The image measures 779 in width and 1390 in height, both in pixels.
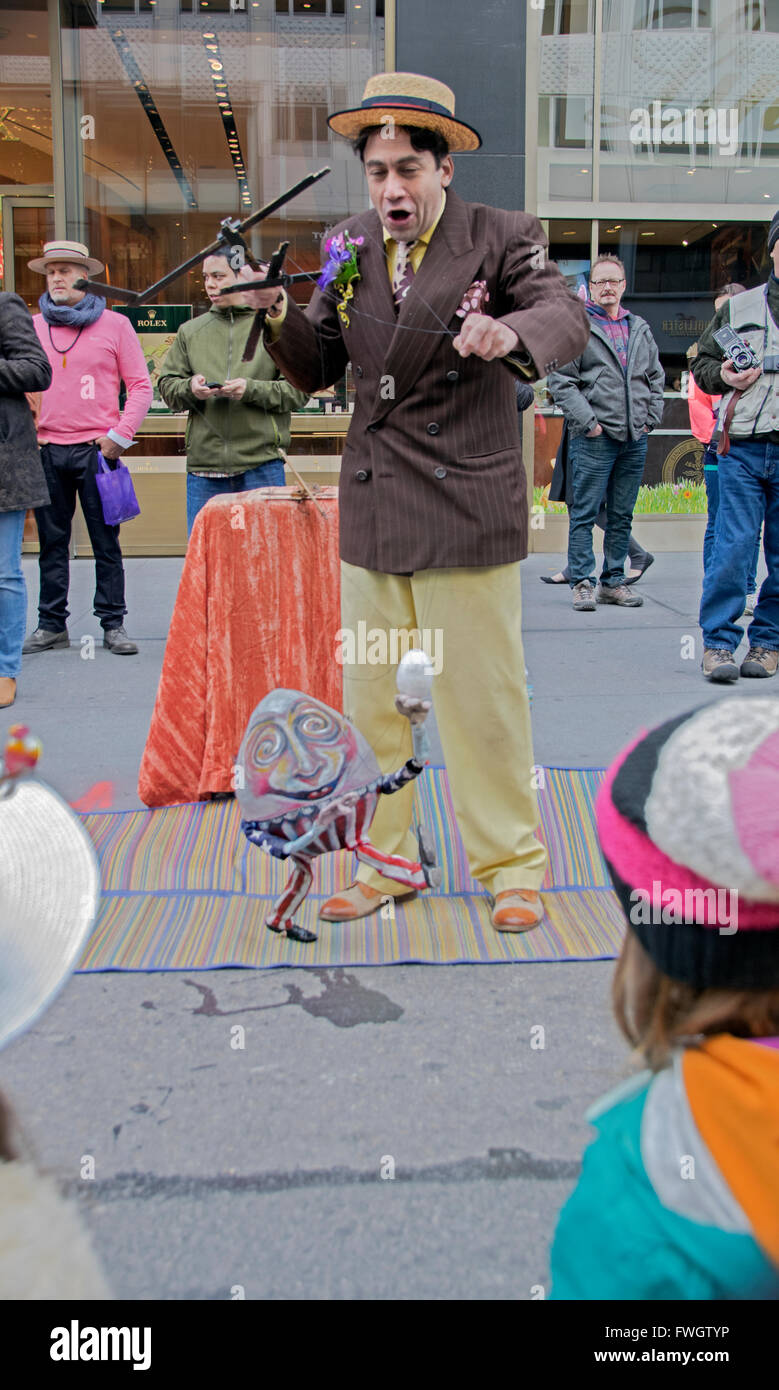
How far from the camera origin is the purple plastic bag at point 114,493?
6426 millimetres

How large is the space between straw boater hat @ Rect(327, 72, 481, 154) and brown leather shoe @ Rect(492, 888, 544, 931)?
192 centimetres

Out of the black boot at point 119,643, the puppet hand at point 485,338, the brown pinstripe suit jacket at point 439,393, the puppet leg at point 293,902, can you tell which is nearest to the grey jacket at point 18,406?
the black boot at point 119,643

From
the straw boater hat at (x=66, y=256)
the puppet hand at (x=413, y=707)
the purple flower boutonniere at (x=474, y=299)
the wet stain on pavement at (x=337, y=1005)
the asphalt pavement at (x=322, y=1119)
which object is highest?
the straw boater hat at (x=66, y=256)

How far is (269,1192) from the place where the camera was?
2.16 meters

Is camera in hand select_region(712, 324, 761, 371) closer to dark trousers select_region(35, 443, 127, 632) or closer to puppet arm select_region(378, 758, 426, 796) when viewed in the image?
dark trousers select_region(35, 443, 127, 632)

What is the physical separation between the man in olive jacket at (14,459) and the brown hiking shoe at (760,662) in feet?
11.1

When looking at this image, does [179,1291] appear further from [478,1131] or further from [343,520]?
[343,520]

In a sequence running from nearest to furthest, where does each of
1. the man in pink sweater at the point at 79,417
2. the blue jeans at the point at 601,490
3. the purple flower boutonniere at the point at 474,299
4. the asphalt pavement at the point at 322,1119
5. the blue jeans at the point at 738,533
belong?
the asphalt pavement at the point at 322,1119 < the purple flower boutonniere at the point at 474,299 < the blue jeans at the point at 738,533 < the man in pink sweater at the point at 79,417 < the blue jeans at the point at 601,490

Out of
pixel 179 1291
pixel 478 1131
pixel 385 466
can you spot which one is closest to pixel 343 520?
pixel 385 466

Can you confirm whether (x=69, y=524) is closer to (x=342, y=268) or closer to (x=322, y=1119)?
(x=342, y=268)

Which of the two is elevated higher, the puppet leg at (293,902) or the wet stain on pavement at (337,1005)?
the puppet leg at (293,902)

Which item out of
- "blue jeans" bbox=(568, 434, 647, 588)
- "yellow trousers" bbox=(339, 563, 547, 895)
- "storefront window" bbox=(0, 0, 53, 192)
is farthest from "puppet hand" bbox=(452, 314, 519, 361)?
"storefront window" bbox=(0, 0, 53, 192)

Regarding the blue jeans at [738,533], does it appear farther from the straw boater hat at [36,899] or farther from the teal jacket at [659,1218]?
the straw boater hat at [36,899]

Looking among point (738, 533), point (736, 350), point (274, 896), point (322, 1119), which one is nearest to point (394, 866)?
point (274, 896)
